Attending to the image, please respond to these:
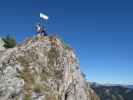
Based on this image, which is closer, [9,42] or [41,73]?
[41,73]

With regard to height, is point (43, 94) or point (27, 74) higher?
point (27, 74)

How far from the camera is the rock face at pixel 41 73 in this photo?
33.9m

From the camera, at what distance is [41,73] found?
37.3 metres

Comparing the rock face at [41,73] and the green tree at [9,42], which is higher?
the green tree at [9,42]

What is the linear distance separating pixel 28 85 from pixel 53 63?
22.5 ft

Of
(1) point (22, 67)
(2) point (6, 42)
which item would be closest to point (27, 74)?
(1) point (22, 67)

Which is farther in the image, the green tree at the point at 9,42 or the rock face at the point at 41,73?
the green tree at the point at 9,42

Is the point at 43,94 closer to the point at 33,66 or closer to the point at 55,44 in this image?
the point at 33,66

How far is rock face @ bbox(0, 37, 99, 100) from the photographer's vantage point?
111ft

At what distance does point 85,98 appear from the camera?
140 feet

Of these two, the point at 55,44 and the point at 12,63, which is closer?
the point at 12,63

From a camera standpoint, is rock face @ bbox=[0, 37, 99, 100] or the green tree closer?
rock face @ bbox=[0, 37, 99, 100]

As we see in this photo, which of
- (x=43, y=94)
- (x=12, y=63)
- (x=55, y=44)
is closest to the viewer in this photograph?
(x=43, y=94)

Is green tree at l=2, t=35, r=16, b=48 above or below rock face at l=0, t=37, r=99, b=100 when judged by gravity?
above
